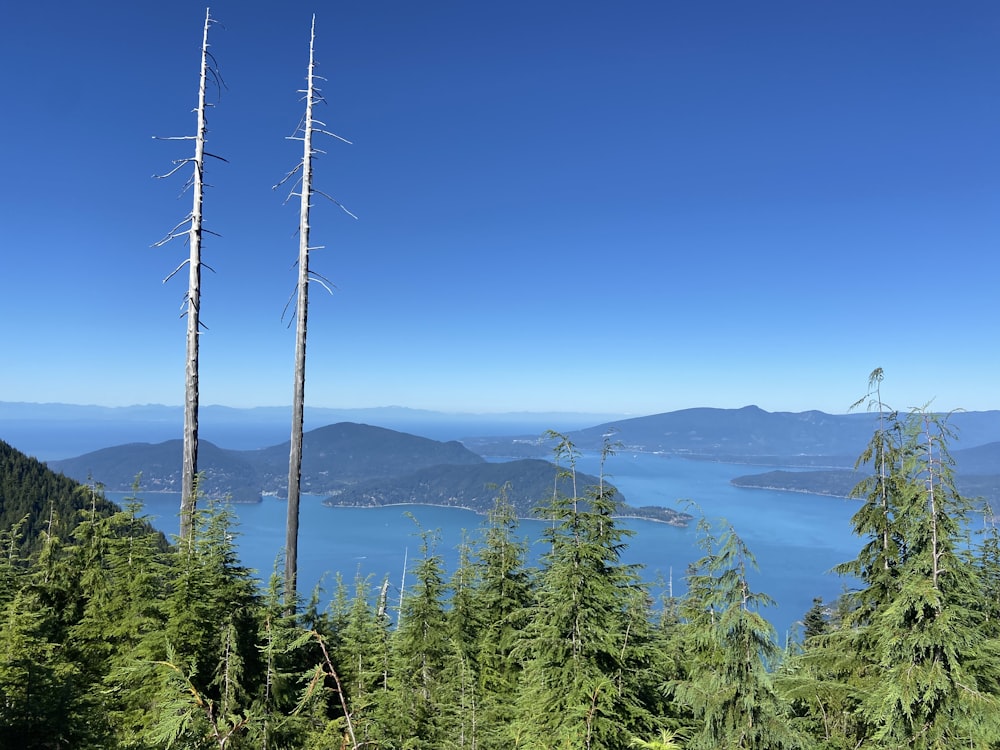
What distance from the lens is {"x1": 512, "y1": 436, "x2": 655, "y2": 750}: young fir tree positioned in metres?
5.30

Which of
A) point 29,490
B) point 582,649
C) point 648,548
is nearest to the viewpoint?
point 582,649

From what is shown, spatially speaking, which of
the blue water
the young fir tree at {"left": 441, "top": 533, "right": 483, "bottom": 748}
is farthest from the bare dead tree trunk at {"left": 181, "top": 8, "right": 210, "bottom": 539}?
the blue water

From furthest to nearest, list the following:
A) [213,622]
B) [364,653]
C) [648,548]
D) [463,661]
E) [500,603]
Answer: [648,548]
[500,603]
[364,653]
[463,661]
[213,622]

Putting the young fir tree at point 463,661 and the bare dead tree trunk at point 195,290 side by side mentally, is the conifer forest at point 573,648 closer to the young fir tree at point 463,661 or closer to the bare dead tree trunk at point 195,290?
the young fir tree at point 463,661

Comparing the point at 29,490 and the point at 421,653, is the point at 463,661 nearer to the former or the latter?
the point at 421,653

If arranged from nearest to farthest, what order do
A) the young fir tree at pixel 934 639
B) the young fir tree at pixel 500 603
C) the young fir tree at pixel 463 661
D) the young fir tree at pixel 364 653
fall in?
the young fir tree at pixel 934 639, the young fir tree at pixel 463 661, the young fir tree at pixel 364 653, the young fir tree at pixel 500 603

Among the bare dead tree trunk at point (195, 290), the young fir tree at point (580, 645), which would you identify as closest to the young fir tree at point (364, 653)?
the young fir tree at point (580, 645)

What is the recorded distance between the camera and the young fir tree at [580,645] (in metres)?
5.30

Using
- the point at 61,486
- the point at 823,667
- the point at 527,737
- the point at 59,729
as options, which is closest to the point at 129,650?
the point at 59,729

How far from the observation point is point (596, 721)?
16.9 feet

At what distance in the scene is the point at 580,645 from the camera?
18.6 feet

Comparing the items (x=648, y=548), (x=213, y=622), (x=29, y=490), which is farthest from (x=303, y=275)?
(x=648, y=548)

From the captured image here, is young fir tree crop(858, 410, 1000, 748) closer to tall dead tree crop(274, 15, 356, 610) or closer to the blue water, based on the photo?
tall dead tree crop(274, 15, 356, 610)

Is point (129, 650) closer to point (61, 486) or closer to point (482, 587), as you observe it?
point (482, 587)
